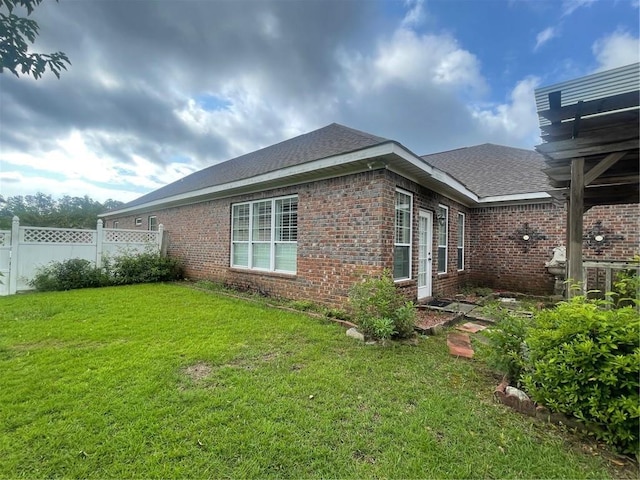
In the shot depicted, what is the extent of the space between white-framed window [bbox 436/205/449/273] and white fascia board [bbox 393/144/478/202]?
664 millimetres

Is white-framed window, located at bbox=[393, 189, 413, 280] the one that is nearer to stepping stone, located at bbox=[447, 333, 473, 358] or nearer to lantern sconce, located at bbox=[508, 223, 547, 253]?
Answer: stepping stone, located at bbox=[447, 333, 473, 358]

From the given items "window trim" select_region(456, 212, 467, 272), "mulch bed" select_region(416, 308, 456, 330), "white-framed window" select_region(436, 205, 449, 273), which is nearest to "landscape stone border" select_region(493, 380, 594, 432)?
"mulch bed" select_region(416, 308, 456, 330)

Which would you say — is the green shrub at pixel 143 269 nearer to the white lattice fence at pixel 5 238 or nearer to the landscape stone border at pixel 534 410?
the white lattice fence at pixel 5 238

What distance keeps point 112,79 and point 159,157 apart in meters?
13.6

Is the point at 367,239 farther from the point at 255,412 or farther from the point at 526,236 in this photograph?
the point at 526,236

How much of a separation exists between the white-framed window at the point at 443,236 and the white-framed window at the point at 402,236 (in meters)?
1.84

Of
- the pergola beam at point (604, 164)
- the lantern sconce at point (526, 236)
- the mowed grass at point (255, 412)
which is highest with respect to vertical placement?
the pergola beam at point (604, 164)

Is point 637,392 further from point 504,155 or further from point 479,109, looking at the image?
point 504,155

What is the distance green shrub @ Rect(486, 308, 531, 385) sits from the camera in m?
2.95

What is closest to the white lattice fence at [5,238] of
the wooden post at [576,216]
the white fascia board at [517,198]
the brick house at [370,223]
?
the brick house at [370,223]

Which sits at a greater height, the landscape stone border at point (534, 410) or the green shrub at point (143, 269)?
the green shrub at point (143, 269)

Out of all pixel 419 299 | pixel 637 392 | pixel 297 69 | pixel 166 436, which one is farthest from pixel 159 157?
pixel 637 392

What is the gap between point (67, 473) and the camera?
1803 millimetres

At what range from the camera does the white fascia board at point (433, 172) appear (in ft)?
16.8
